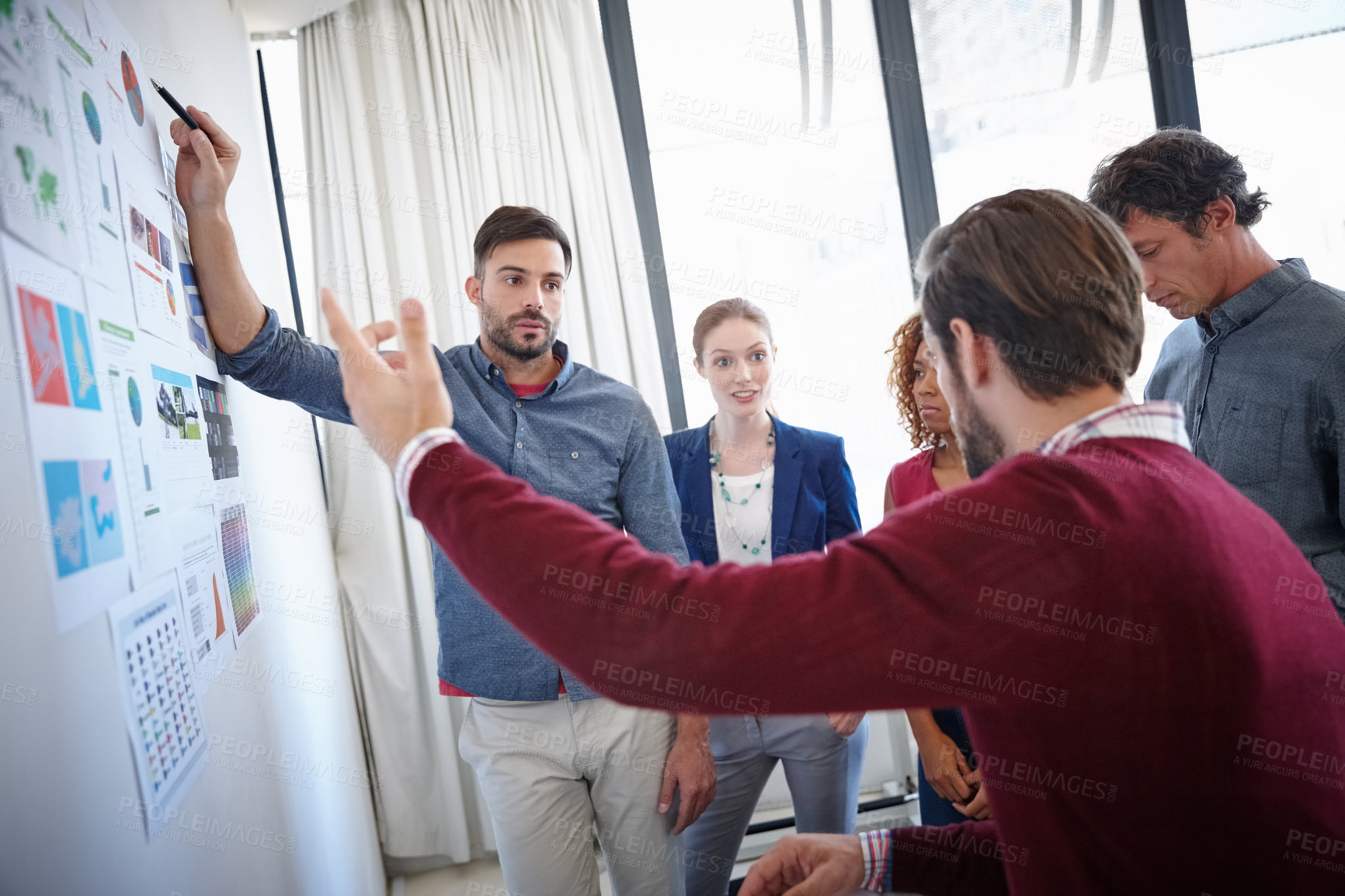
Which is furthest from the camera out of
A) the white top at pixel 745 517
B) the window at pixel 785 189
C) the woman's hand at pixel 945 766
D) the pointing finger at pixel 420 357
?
the window at pixel 785 189

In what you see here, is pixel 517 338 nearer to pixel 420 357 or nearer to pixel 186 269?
pixel 186 269

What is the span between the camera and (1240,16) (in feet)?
9.74

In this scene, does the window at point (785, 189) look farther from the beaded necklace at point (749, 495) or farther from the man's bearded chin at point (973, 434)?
the man's bearded chin at point (973, 434)

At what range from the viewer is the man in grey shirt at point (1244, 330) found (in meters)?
1.51

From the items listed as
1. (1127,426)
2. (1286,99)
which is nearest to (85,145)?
(1127,426)

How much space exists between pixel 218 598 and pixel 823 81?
266 centimetres

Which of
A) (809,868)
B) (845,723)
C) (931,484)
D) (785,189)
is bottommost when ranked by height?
(845,723)

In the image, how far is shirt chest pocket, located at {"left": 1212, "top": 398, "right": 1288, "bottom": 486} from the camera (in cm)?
155

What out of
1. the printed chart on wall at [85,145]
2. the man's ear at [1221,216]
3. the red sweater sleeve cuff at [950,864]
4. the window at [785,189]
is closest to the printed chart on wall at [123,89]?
the printed chart on wall at [85,145]

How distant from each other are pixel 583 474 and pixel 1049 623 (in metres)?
1.15

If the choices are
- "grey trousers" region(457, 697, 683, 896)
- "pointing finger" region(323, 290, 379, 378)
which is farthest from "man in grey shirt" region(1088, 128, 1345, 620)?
"pointing finger" region(323, 290, 379, 378)

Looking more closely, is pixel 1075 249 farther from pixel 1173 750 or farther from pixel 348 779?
pixel 348 779

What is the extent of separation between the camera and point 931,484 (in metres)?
1.91

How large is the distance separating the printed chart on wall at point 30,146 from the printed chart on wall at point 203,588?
0.39m
